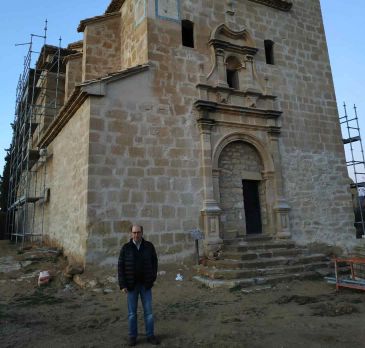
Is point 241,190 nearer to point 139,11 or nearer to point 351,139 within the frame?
point 139,11

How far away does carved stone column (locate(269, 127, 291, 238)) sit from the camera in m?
10.1

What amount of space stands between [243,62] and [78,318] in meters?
8.96

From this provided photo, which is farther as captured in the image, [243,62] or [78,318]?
[243,62]

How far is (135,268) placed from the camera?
425cm

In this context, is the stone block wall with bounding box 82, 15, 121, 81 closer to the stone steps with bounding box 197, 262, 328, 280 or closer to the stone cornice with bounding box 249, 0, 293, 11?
the stone cornice with bounding box 249, 0, 293, 11

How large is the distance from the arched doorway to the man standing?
17.5 ft

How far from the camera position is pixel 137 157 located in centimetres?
845

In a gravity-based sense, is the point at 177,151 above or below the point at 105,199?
above

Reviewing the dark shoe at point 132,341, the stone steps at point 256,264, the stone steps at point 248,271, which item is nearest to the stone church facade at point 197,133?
the stone steps at point 256,264

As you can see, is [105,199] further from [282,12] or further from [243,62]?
[282,12]

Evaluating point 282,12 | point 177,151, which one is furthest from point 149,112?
point 282,12

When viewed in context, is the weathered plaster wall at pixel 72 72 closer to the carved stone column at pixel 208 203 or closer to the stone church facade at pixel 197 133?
the stone church facade at pixel 197 133

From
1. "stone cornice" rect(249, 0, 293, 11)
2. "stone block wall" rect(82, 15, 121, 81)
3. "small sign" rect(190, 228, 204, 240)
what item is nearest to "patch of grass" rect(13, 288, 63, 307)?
"small sign" rect(190, 228, 204, 240)

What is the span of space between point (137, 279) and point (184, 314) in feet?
5.26
